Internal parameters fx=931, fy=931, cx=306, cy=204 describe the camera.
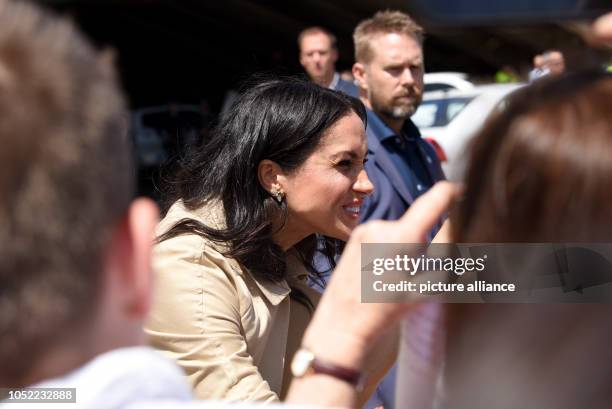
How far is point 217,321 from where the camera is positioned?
2225 millimetres

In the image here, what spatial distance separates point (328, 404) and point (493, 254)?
0.27m

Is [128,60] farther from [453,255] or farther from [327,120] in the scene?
[453,255]

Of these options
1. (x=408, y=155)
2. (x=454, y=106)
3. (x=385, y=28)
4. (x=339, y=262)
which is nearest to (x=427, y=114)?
(x=454, y=106)

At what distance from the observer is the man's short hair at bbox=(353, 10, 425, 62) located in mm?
5023

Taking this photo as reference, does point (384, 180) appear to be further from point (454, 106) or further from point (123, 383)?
point (454, 106)

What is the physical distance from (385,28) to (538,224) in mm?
4121

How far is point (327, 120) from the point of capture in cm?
274

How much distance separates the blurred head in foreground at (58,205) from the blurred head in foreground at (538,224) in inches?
16.0

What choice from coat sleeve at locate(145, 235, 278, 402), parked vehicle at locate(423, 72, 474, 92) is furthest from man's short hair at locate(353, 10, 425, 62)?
parked vehicle at locate(423, 72, 474, 92)

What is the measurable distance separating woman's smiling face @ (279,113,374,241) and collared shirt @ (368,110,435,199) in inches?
49.4

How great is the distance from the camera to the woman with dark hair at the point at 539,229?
102cm

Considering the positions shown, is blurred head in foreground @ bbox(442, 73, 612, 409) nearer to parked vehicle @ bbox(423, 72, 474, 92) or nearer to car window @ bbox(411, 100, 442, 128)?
car window @ bbox(411, 100, 442, 128)

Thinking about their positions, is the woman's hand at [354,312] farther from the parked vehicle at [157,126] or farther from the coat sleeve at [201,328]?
the parked vehicle at [157,126]

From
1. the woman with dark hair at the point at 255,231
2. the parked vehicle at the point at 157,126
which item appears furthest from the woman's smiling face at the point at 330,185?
the parked vehicle at the point at 157,126
